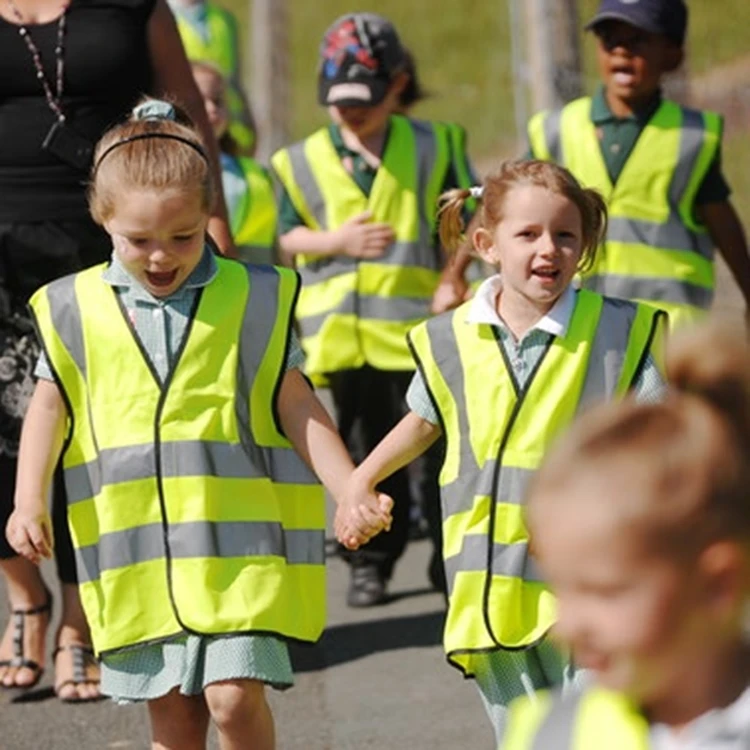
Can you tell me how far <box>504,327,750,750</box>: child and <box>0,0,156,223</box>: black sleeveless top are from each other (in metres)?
3.26

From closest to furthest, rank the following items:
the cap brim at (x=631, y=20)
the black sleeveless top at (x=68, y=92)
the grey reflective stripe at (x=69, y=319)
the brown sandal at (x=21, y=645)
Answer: the grey reflective stripe at (x=69, y=319) → the black sleeveless top at (x=68, y=92) → the brown sandal at (x=21, y=645) → the cap brim at (x=631, y=20)

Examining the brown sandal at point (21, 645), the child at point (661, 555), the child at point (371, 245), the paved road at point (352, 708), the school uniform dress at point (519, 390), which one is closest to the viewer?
the child at point (661, 555)

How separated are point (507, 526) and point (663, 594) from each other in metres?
2.28

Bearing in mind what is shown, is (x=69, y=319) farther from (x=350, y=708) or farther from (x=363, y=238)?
(x=363, y=238)

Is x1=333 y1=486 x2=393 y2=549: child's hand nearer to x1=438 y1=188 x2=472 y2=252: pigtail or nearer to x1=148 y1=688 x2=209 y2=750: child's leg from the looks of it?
x1=148 y1=688 x2=209 y2=750: child's leg

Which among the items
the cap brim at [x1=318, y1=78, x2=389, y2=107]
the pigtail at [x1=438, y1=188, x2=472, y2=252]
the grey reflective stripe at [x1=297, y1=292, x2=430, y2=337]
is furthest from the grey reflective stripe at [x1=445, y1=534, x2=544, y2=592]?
the cap brim at [x1=318, y1=78, x2=389, y2=107]

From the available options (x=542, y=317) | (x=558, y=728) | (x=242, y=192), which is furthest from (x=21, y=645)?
(x=558, y=728)

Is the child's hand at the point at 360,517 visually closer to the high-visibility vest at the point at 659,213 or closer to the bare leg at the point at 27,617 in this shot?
the bare leg at the point at 27,617

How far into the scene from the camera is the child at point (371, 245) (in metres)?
7.93

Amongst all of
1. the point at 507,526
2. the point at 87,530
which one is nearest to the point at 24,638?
the point at 87,530

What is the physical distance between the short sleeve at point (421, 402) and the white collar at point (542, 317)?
0.17 metres

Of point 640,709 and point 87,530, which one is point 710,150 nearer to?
point 87,530

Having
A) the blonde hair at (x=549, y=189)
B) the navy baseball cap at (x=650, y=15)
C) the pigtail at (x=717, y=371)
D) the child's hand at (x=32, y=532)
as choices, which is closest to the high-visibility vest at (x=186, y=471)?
the child's hand at (x=32, y=532)

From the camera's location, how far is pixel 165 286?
516 cm
